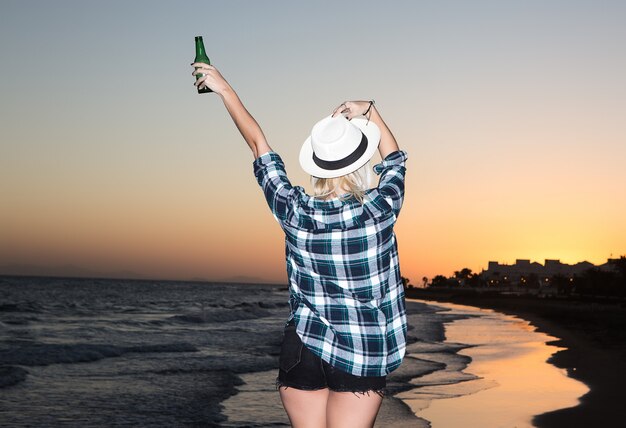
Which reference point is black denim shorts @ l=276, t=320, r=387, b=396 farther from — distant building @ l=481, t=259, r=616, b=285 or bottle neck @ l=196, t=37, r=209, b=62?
distant building @ l=481, t=259, r=616, b=285

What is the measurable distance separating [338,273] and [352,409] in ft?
1.49

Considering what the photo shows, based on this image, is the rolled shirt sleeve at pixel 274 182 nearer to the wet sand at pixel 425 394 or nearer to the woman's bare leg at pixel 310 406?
the woman's bare leg at pixel 310 406

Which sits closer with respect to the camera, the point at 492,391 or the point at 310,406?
the point at 310,406

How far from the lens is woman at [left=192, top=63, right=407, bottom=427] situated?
1.97m

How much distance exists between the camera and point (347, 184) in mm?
2031

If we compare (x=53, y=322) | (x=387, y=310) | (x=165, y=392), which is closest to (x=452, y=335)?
(x=165, y=392)

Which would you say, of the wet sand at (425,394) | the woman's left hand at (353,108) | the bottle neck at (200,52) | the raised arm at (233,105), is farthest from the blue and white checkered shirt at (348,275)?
the wet sand at (425,394)

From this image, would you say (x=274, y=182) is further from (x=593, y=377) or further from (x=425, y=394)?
(x=593, y=377)

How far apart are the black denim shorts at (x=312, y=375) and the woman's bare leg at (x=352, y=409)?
19 millimetres

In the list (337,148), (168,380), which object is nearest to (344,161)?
(337,148)

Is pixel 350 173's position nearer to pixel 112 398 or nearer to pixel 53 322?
pixel 112 398

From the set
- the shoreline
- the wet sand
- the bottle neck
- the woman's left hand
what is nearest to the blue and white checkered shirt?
the woman's left hand

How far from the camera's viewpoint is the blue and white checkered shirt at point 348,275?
1958 mm

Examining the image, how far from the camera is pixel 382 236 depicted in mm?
1978
